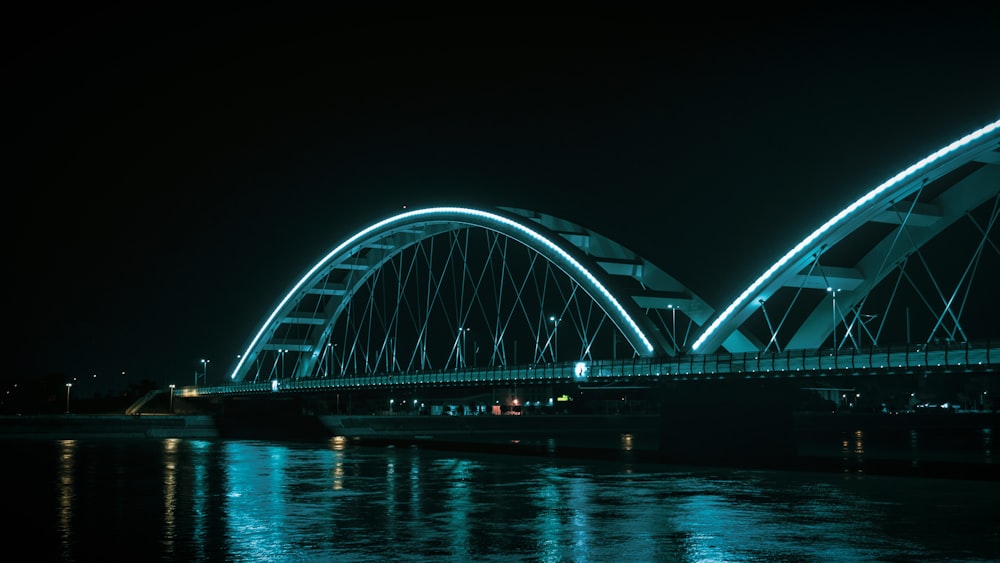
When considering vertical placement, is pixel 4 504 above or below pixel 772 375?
below

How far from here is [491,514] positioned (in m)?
24.3

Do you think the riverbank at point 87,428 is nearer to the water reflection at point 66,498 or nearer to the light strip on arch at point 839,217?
the water reflection at point 66,498

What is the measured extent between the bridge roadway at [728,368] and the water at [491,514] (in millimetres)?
4340

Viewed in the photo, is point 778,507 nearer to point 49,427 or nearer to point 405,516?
point 405,516

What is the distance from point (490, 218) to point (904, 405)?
444 ft

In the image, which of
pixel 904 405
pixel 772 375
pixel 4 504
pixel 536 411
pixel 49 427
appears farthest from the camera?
→ pixel 904 405

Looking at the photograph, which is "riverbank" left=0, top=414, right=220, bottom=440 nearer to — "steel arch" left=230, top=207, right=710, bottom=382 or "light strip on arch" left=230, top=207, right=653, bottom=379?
"light strip on arch" left=230, top=207, right=653, bottom=379

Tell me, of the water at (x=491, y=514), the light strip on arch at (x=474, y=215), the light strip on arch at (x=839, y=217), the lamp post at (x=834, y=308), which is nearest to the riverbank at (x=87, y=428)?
the light strip on arch at (x=474, y=215)

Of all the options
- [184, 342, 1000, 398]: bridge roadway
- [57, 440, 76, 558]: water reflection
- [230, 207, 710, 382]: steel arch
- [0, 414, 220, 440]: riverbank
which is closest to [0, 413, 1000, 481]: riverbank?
[0, 414, 220, 440]: riverbank

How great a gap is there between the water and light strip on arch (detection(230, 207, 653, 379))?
542 inches

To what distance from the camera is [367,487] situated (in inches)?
1261

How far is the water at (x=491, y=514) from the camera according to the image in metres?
18.6

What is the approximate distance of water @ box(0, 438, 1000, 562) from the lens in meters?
18.6

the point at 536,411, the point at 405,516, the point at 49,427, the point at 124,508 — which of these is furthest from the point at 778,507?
the point at 536,411
